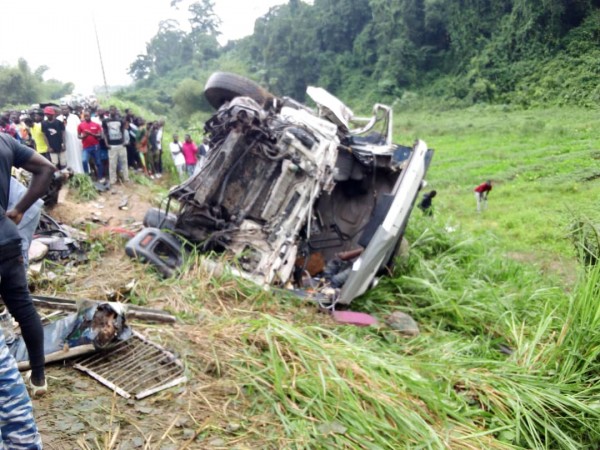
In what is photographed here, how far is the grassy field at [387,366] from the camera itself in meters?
2.29

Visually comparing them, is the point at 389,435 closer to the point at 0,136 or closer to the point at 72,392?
the point at 72,392

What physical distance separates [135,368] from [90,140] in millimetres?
6215

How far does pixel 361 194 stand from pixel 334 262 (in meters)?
1.38

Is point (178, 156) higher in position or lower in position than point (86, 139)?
lower

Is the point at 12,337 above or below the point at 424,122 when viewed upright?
above

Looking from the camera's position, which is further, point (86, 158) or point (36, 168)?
point (86, 158)

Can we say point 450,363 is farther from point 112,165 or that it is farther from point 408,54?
point 408,54

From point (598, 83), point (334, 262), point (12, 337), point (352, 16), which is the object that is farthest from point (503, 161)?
point (352, 16)

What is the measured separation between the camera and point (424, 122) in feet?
75.9

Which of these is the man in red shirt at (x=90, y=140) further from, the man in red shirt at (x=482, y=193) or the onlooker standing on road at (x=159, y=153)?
the man in red shirt at (x=482, y=193)

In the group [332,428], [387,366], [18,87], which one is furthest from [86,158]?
[18,87]

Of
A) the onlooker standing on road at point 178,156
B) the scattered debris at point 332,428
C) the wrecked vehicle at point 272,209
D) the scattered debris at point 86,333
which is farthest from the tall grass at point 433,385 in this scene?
the onlooker standing on road at point 178,156

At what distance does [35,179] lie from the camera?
7.80ft

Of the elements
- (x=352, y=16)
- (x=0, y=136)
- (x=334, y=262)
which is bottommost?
(x=334, y=262)
